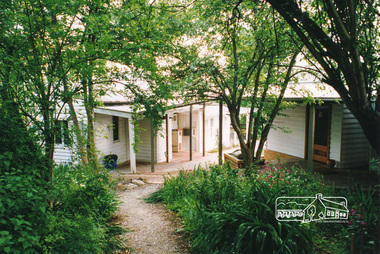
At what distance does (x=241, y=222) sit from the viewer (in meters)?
3.87

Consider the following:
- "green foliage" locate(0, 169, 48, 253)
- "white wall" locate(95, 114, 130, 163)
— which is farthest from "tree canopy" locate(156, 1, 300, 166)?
"white wall" locate(95, 114, 130, 163)

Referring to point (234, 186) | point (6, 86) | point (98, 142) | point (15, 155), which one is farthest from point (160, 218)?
point (98, 142)

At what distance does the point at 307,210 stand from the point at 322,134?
8.19 meters

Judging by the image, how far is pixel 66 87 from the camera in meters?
3.99

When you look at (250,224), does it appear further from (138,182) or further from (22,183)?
(138,182)

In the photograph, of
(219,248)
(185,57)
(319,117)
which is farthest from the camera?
(319,117)

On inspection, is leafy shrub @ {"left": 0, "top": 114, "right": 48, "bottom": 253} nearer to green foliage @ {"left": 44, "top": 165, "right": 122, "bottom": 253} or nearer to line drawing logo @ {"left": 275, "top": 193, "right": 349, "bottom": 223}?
green foliage @ {"left": 44, "top": 165, "right": 122, "bottom": 253}

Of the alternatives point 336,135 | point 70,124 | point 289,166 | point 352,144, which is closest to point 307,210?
point 70,124

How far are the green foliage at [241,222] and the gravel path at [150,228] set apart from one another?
35cm

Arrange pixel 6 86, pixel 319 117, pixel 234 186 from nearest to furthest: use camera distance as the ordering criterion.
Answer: pixel 6 86, pixel 234 186, pixel 319 117

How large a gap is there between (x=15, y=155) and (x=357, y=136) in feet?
37.7

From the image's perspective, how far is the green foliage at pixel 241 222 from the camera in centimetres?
357

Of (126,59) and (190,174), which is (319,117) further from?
(126,59)

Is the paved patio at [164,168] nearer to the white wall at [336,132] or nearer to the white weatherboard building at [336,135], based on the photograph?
the white weatherboard building at [336,135]
